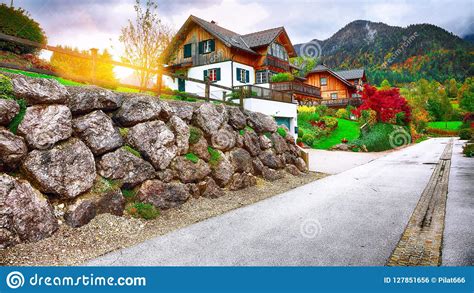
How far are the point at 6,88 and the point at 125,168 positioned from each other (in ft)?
9.54

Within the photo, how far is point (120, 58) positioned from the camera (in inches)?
699

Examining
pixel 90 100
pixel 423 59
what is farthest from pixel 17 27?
pixel 423 59

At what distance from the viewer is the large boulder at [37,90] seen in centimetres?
609

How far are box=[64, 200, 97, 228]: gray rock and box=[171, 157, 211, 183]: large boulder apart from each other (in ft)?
8.80

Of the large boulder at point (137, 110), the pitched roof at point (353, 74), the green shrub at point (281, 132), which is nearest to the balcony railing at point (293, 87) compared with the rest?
the green shrub at point (281, 132)

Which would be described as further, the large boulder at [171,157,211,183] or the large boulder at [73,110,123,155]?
the large boulder at [171,157,211,183]

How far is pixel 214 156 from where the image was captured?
10.2 meters

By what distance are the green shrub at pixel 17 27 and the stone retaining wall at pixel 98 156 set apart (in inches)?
285

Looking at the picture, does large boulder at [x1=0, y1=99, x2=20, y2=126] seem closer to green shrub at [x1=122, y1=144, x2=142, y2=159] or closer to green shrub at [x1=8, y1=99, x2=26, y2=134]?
green shrub at [x1=8, y1=99, x2=26, y2=134]

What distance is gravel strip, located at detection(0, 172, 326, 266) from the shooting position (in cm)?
506

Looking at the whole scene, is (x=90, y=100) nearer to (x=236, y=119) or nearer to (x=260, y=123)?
(x=236, y=119)

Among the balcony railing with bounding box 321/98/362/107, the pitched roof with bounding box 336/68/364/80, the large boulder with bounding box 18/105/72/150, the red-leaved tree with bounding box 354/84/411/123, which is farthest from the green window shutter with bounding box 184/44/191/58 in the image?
the pitched roof with bounding box 336/68/364/80

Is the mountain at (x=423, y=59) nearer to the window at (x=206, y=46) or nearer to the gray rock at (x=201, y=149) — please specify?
the window at (x=206, y=46)

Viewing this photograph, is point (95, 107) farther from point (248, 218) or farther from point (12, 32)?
point (12, 32)
